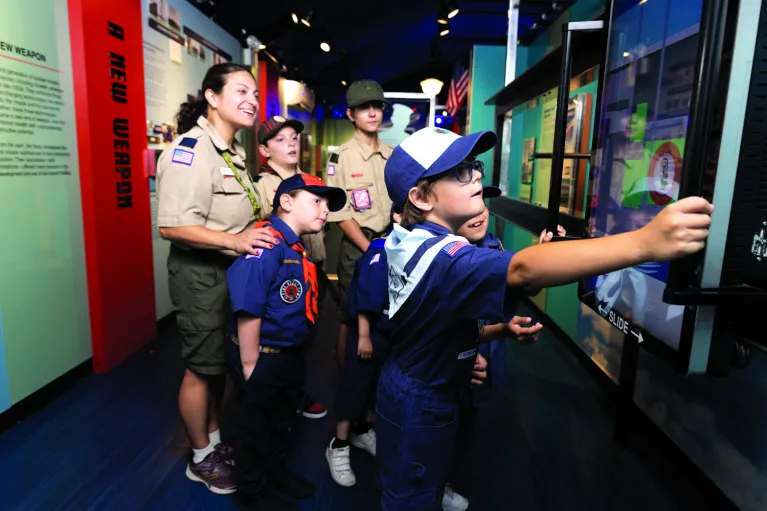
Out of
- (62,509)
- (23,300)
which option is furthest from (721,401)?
(23,300)

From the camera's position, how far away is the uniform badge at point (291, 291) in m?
1.71

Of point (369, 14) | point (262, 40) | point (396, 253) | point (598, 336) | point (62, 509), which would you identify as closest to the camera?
point (396, 253)

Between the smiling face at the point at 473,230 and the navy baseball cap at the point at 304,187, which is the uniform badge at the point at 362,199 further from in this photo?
the smiling face at the point at 473,230

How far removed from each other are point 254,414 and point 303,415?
0.92m

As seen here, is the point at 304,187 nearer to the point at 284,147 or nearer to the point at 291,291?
the point at 291,291

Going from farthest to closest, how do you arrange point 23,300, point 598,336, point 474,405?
point 598,336, point 23,300, point 474,405

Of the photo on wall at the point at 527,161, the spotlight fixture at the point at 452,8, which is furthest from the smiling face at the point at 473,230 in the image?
the spotlight fixture at the point at 452,8

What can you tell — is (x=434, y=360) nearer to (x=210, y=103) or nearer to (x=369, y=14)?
(x=210, y=103)

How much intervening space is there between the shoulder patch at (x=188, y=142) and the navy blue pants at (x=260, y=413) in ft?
2.41

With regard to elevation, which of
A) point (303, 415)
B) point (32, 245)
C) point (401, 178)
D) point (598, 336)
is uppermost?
point (401, 178)

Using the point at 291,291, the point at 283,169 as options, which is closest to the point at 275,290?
the point at 291,291

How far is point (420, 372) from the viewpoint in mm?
1166

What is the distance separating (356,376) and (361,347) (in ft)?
0.47

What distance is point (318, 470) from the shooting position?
6.88ft
